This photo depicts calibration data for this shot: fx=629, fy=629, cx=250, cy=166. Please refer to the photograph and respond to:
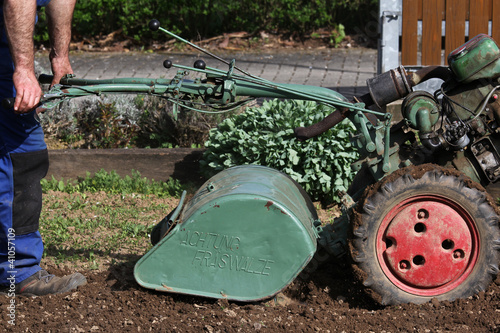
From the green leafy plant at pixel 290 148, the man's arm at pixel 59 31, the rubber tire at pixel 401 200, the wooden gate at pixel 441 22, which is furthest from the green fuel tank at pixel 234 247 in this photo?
the wooden gate at pixel 441 22

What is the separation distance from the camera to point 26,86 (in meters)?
3.21

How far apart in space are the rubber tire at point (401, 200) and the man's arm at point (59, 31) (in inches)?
77.4

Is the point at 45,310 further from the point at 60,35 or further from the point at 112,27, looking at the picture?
the point at 112,27

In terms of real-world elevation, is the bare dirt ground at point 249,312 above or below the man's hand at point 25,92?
below

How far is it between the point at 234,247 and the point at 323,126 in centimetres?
82

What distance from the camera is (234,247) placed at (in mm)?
3197

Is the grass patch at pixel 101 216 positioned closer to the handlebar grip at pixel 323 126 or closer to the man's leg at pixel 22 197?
the man's leg at pixel 22 197

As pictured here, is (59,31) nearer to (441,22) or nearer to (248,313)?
(248,313)

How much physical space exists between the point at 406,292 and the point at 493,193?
1.96 metres

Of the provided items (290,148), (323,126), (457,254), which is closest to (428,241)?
(457,254)

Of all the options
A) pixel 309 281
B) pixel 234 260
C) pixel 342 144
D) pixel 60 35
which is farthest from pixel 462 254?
pixel 60 35

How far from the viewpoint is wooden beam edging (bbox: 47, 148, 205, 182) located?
5355 mm

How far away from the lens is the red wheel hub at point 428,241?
323 cm

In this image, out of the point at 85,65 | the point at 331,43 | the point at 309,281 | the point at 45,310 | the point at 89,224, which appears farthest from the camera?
the point at 331,43
